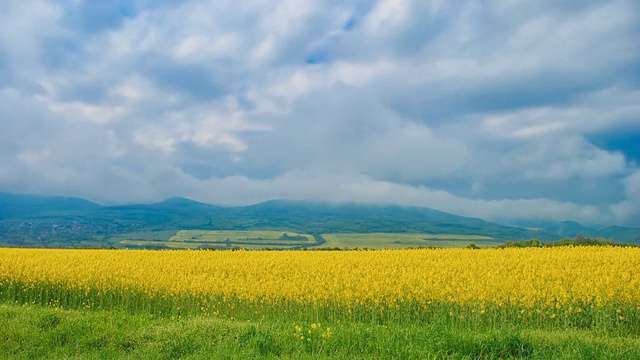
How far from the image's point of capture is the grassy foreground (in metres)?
8.18

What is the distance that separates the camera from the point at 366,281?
46.0 feet

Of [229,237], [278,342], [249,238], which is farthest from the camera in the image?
[229,237]

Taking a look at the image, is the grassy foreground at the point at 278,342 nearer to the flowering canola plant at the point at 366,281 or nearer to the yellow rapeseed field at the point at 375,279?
the flowering canola plant at the point at 366,281

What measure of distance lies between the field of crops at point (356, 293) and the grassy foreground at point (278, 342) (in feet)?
0.60

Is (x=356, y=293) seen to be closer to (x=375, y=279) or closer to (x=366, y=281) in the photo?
(x=366, y=281)

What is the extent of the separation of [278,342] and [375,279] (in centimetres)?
641

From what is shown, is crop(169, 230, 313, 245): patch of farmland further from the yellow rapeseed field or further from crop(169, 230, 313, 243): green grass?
the yellow rapeseed field

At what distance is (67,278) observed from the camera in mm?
17312

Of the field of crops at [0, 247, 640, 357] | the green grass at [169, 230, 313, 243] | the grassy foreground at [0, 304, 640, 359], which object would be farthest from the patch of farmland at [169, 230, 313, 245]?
the grassy foreground at [0, 304, 640, 359]

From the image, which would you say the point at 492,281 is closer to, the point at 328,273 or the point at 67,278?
the point at 328,273

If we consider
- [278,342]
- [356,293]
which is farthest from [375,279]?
[278,342]

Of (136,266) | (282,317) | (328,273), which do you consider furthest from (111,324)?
(136,266)

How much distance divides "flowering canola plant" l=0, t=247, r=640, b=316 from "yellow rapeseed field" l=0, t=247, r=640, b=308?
0.10 feet

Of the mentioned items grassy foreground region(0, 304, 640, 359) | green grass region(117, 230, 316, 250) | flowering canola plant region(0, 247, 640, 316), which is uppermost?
flowering canola plant region(0, 247, 640, 316)
